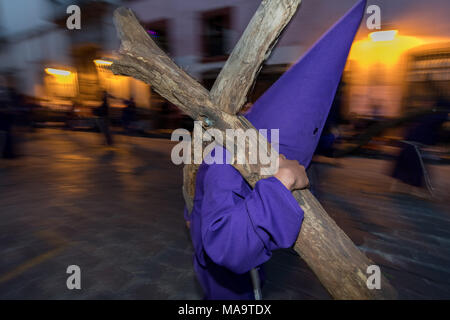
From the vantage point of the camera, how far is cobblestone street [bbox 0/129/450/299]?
2125 millimetres

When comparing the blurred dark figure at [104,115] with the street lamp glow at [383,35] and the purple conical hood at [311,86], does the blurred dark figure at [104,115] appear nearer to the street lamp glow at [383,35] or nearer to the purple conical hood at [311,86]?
the purple conical hood at [311,86]

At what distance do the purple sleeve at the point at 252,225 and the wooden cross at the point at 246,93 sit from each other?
0.12 m

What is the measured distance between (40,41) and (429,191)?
77.1 ft

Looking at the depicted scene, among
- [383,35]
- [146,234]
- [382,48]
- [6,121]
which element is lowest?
[146,234]

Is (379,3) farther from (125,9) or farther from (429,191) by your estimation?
(125,9)

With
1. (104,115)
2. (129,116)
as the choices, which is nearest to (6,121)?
(104,115)

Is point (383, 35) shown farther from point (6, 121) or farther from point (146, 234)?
point (6, 121)

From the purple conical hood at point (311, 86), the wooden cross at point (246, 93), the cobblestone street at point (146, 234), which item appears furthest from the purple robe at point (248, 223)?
the cobblestone street at point (146, 234)

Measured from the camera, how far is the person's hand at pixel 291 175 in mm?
901

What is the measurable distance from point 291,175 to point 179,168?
5.40 m

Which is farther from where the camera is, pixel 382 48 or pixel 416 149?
pixel 382 48

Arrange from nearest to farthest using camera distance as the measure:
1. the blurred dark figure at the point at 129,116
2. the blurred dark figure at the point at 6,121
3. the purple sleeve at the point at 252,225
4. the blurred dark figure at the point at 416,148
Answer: the purple sleeve at the point at 252,225
the blurred dark figure at the point at 416,148
the blurred dark figure at the point at 6,121
the blurred dark figure at the point at 129,116

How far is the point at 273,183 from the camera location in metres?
0.87

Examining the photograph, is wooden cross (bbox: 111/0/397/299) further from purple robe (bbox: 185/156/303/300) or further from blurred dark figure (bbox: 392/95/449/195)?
blurred dark figure (bbox: 392/95/449/195)
